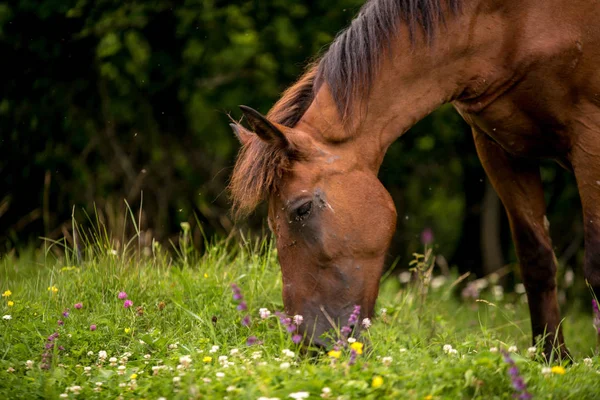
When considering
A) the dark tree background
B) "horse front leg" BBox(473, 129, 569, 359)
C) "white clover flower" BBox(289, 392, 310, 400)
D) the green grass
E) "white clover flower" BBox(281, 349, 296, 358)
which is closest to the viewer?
"white clover flower" BBox(289, 392, 310, 400)

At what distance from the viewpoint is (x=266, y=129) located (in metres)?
3.65

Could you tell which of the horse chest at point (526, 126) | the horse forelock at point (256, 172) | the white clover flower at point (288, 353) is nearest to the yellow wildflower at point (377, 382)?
the white clover flower at point (288, 353)

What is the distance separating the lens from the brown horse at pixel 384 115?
3.73 metres

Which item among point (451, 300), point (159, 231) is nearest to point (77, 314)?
point (159, 231)

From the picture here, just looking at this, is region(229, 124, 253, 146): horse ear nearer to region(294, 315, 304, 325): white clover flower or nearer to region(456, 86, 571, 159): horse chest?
region(294, 315, 304, 325): white clover flower

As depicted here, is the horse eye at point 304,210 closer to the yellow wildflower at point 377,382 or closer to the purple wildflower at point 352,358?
the purple wildflower at point 352,358

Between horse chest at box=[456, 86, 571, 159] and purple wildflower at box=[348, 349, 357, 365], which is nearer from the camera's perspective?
purple wildflower at box=[348, 349, 357, 365]

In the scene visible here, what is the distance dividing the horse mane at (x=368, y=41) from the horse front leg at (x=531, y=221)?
1.00 meters

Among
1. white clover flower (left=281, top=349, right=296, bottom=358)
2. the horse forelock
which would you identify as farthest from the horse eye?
white clover flower (left=281, top=349, right=296, bottom=358)

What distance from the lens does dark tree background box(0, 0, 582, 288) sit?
25.2 feet

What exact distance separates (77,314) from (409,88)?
2135 millimetres

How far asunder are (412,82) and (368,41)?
0.32 metres

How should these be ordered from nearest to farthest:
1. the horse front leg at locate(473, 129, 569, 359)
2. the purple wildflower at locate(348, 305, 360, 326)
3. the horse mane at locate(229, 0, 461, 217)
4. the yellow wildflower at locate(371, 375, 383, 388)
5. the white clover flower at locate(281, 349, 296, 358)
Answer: the yellow wildflower at locate(371, 375, 383, 388), the white clover flower at locate(281, 349, 296, 358), the purple wildflower at locate(348, 305, 360, 326), the horse mane at locate(229, 0, 461, 217), the horse front leg at locate(473, 129, 569, 359)

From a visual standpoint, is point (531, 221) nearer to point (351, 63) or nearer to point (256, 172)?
point (351, 63)
